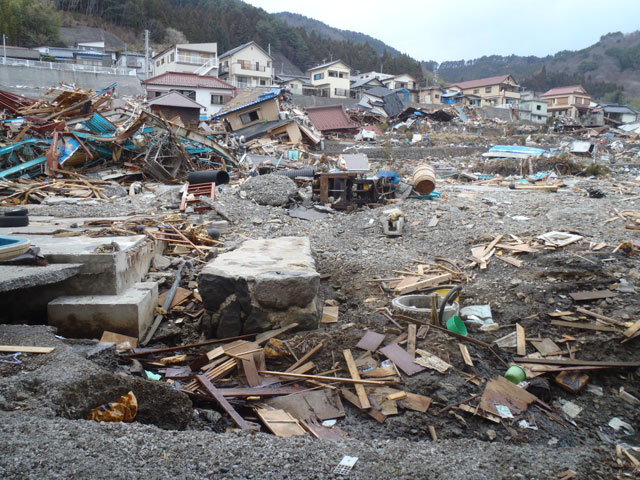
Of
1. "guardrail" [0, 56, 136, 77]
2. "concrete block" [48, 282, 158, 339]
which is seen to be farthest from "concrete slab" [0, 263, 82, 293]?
"guardrail" [0, 56, 136, 77]

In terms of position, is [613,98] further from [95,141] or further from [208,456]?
[208,456]

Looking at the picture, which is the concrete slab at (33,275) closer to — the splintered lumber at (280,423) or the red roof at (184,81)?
the splintered lumber at (280,423)

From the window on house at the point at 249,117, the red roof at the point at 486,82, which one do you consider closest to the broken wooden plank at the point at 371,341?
the window on house at the point at 249,117

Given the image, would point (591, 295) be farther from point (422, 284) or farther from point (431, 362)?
point (431, 362)

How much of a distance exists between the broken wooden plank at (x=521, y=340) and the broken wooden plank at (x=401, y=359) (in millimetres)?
1229

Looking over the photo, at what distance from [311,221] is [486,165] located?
1304 cm

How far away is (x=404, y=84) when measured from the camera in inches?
2244

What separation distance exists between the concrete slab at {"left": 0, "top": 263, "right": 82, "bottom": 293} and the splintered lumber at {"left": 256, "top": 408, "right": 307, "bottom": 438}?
2.21 meters

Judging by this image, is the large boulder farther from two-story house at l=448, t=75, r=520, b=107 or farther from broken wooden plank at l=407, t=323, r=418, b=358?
two-story house at l=448, t=75, r=520, b=107

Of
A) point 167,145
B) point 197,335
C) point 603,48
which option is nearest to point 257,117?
point 167,145

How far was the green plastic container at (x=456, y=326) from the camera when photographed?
168 inches

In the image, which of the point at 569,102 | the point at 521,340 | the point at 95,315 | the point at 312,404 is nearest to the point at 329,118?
the point at 521,340

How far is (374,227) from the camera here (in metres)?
9.02

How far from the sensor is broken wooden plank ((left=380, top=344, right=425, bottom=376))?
3449 millimetres
